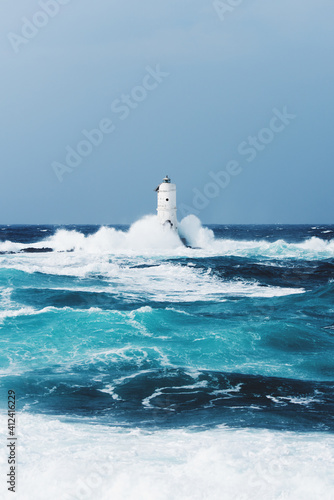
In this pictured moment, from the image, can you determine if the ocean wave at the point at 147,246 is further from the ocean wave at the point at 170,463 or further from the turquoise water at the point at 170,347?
the ocean wave at the point at 170,463

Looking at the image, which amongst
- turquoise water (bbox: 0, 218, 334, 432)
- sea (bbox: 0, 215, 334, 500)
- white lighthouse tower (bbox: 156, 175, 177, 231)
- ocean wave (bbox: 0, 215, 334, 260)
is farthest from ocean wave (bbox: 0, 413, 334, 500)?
white lighthouse tower (bbox: 156, 175, 177, 231)

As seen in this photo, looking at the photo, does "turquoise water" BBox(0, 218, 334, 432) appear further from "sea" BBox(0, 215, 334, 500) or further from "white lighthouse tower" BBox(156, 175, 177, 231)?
"white lighthouse tower" BBox(156, 175, 177, 231)

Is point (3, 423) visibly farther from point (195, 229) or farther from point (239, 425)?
point (195, 229)

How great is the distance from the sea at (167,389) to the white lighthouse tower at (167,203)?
1920 cm

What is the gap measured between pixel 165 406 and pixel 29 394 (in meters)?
2.72

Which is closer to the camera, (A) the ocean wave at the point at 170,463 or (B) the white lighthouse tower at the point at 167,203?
(A) the ocean wave at the point at 170,463

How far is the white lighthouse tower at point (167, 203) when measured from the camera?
42716 millimetres

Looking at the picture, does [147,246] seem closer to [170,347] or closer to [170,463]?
[170,347]

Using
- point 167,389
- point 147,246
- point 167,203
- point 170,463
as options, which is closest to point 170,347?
point 167,389

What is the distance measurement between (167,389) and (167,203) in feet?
111

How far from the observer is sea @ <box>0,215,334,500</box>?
6.55 metres

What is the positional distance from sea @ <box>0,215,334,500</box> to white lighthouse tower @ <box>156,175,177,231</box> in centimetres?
1920

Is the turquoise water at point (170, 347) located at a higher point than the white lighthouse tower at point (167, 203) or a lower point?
lower

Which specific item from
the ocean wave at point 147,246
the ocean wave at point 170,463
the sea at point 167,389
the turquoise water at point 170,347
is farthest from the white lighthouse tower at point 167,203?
the ocean wave at point 170,463
